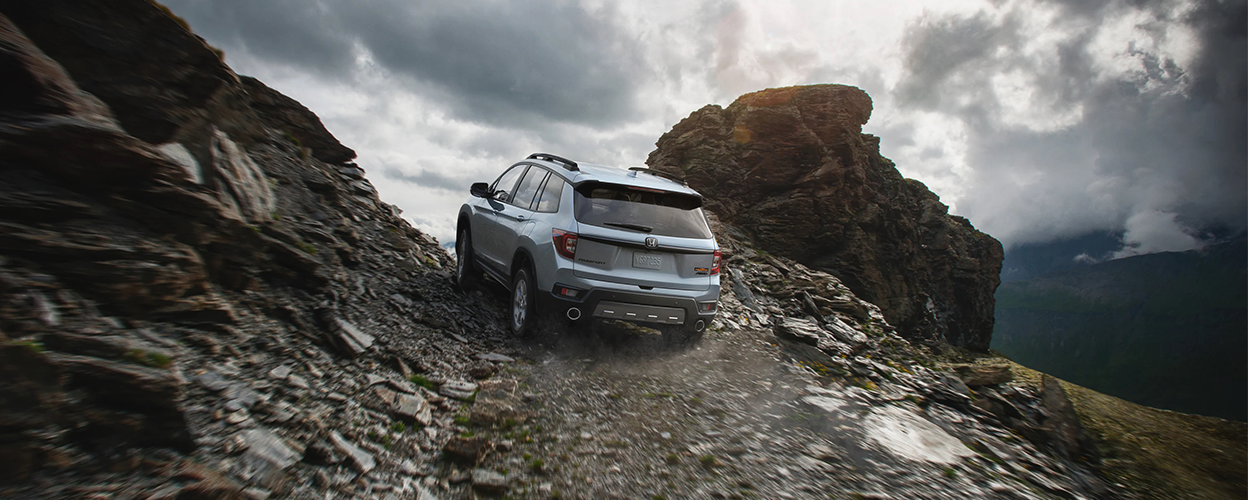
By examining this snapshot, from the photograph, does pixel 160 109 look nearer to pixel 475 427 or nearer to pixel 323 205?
pixel 323 205

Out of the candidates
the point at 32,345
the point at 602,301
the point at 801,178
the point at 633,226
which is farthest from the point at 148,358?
the point at 801,178

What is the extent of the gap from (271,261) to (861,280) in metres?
23.9

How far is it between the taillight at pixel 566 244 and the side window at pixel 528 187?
1.11 meters

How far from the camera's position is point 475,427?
361 cm

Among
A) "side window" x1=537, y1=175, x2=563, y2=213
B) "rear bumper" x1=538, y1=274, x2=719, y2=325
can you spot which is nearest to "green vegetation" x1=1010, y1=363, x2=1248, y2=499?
"rear bumper" x1=538, y1=274, x2=719, y2=325

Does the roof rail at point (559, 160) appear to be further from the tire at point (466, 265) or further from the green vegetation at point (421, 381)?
the green vegetation at point (421, 381)

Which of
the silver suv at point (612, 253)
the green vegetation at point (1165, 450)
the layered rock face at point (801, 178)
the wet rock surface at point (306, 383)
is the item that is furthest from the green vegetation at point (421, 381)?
the layered rock face at point (801, 178)

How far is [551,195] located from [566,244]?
0.82 meters

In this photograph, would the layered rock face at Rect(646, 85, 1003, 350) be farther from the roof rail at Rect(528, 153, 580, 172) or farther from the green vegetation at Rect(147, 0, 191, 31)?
the green vegetation at Rect(147, 0, 191, 31)

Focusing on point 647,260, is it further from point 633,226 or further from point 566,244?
point 566,244

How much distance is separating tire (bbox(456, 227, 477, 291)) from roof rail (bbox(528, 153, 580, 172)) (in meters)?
1.61

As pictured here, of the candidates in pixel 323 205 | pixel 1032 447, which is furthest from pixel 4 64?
pixel 1032 447

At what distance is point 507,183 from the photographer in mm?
6926

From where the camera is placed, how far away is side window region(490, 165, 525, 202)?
6594mm
